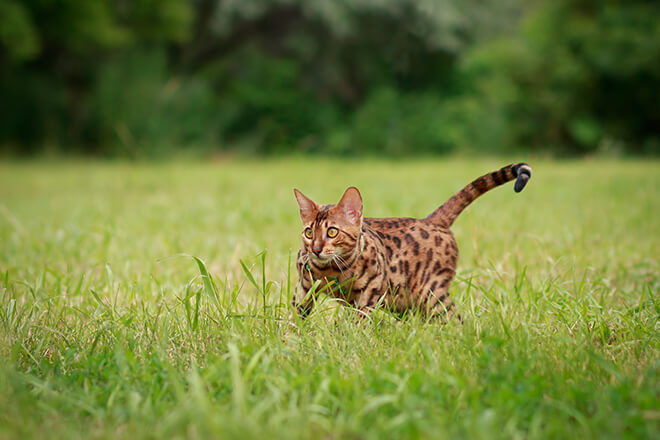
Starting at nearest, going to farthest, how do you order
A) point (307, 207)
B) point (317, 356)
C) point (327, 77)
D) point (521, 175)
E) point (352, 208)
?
point (317, 356) < point (521, 175) < point (352, 208) < point (307, 207) < point (327, 77)

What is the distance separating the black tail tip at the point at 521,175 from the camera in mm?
2204

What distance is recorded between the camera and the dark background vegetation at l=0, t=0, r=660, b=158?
13625mm

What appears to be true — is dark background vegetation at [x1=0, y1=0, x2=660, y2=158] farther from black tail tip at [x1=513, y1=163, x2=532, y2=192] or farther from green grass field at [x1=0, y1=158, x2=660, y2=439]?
black tail tip at [x1=513, y1=163, x2=532, y2=192]

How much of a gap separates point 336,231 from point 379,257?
255 millimetres

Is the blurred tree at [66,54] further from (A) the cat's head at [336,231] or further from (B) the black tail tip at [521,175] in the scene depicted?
(B) the black tail tip at [521,175]

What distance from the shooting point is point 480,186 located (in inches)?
101

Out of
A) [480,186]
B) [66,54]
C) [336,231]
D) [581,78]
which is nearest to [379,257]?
[336,231]

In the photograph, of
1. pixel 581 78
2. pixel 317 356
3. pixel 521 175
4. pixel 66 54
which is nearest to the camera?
pixel 317 356

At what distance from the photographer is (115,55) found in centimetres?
1488

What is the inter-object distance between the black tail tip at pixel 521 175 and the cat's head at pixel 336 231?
69 cm

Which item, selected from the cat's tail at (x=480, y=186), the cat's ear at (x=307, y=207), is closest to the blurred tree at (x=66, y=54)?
the cat's ear at (x=307, y=207)

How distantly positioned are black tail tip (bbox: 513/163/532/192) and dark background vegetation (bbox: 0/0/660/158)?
35.1ft

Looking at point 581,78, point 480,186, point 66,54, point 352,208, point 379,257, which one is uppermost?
point 581,78

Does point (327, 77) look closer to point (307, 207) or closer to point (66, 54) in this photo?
point (66, 54)
